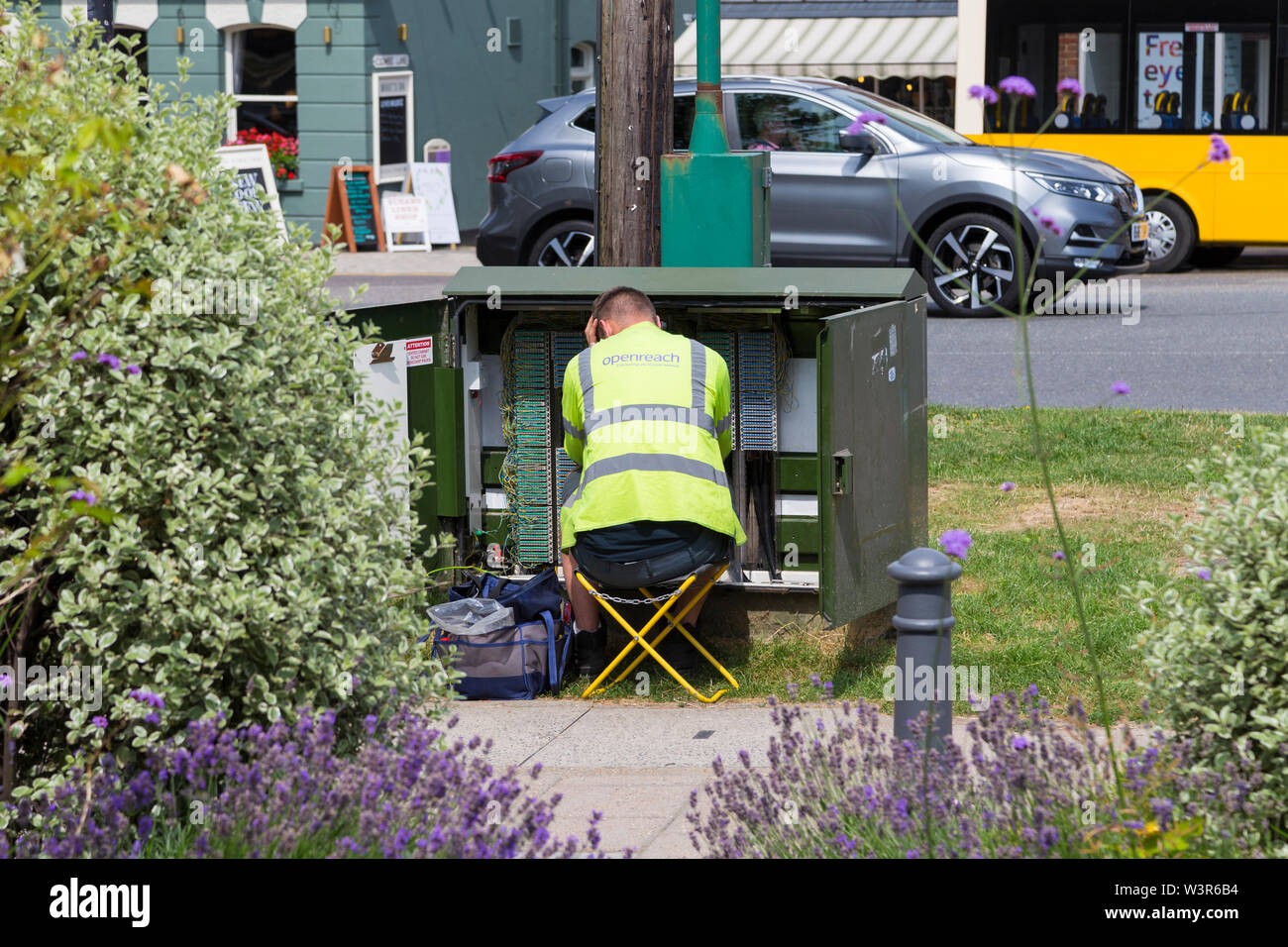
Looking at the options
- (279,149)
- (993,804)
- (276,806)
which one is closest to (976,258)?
(993,804)

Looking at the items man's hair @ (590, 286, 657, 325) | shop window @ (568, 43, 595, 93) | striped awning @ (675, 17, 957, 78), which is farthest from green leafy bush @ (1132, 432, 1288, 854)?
shop window @ (568, 43, 595, 93)

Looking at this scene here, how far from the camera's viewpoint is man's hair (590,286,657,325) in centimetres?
633

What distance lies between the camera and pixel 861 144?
594 inches

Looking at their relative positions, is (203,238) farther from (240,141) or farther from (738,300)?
(240,141)

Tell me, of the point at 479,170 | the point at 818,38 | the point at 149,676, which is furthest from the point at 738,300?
the point at 479,170

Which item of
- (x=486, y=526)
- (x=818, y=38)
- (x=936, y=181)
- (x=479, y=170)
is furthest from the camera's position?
(x=479, y=170)

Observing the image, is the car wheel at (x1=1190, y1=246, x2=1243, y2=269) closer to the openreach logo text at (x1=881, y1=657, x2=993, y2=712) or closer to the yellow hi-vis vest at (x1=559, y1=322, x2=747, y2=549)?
the openreach logo text at (x1=881, y1=657, x2=993, y2=712)

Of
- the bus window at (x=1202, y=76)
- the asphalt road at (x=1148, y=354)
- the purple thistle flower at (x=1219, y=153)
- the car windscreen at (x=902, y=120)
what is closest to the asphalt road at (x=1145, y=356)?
the asphalt road at (x=1148, y=354)

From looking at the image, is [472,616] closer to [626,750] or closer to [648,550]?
[648,550]

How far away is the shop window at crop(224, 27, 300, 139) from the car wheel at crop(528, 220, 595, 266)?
1020cm
